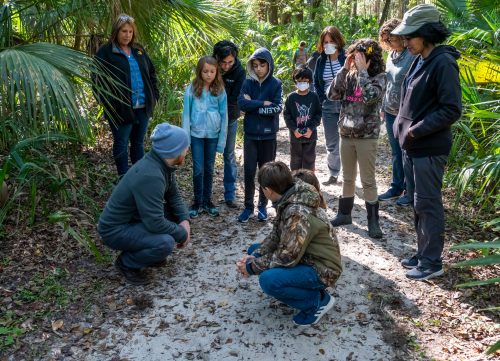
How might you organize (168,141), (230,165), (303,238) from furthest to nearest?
(230,165)
(168,141)
(303,238)

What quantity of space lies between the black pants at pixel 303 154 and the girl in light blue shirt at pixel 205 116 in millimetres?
840

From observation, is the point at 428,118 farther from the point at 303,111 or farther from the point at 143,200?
the point at 143,200

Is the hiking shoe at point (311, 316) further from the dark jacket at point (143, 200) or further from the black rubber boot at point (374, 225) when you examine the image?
the black rubber boot at point (374, 225)

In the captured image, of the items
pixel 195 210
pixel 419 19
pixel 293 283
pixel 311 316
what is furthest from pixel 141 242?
pixel 419 19

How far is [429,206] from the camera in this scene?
3.47m

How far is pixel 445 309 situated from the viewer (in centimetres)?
328

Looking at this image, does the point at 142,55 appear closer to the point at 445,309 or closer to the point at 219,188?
the point at 219,188

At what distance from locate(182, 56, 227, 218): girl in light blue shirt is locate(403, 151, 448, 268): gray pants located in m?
1.89

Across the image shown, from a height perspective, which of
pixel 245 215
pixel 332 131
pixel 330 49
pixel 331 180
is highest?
pixel 330 49

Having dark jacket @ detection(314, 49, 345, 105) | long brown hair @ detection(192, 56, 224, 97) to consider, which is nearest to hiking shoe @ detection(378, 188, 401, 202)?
dark jacket @ detection(314, 49, 345, 105)

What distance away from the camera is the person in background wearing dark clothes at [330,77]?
207 inches

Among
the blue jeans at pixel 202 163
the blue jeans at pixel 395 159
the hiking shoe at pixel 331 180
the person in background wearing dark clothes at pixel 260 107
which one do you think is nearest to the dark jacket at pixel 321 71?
the blue jeans at pixel 395 159

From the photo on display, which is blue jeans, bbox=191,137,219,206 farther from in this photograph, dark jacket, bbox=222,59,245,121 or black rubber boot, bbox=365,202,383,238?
black rubber boot, bbox=365,202,383,238

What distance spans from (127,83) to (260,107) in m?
1.36
